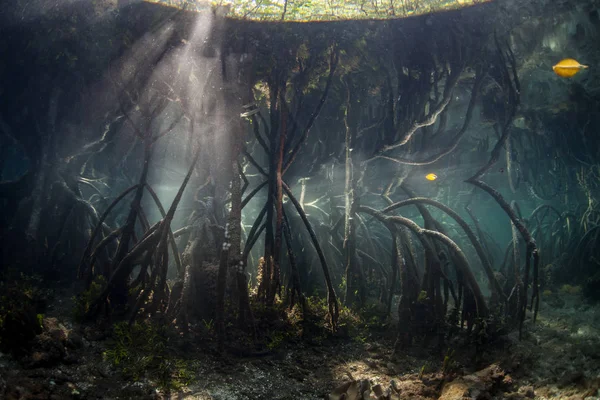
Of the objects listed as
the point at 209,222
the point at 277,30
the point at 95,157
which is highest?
the point at 277,30

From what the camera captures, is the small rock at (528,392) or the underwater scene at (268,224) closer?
the small rock at (528,392)

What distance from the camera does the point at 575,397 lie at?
2947 mm

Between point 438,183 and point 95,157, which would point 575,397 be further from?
point 438,183

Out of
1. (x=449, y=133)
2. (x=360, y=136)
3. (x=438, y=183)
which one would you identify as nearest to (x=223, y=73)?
(x=360, y=136)

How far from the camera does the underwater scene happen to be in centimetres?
354

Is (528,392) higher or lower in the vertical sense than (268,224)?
lower

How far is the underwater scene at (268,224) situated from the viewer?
3.54m

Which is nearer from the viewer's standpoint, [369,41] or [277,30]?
[277,30]

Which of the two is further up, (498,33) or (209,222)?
(498,33)

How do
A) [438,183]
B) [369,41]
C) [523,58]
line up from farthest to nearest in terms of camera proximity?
1. [438,183]
2. [523,58]
3. [369,41]

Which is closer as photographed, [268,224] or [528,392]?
[528,392]

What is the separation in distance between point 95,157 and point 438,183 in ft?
63.7

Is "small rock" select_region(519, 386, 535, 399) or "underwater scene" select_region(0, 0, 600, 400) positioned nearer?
"small rock" select_region(519, 386, 535, 399)

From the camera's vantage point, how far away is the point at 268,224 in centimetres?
518
